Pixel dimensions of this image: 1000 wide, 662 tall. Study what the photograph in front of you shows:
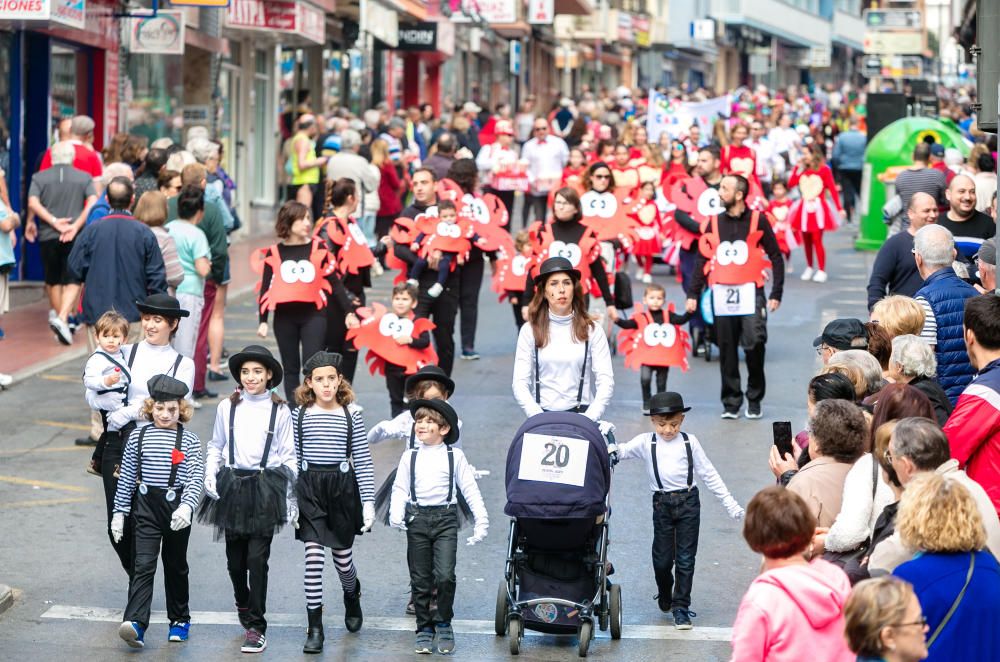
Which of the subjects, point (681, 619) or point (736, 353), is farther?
point (736, 353)

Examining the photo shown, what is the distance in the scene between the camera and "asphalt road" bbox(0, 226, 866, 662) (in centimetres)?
816

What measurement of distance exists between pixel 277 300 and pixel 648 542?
339cm

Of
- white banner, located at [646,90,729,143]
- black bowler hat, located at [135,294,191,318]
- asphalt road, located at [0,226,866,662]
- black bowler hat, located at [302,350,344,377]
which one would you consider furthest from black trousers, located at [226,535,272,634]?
white banner, located at [646,90,729,143]

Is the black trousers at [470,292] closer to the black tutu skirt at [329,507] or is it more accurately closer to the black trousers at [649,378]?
the black trousers at [649,378]

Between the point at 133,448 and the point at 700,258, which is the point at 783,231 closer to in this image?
the point at 700,258

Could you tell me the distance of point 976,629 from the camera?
517 centimetres

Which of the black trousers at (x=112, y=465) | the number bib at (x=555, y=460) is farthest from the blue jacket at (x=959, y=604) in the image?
the black trousers at (x=112, y=465)

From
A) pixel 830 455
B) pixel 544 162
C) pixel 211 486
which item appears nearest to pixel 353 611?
pixel 211 486

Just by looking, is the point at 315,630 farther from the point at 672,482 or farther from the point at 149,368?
the point at 672,482

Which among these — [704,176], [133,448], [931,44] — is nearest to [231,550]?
[133,448]

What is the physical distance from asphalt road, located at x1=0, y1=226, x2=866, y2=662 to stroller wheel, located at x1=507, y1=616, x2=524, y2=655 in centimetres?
8

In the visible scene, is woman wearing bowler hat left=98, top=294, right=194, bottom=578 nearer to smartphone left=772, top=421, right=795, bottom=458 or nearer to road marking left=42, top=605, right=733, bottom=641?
road marking left=42, top=605, right=733, bottom=641

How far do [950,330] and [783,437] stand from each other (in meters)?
2.69

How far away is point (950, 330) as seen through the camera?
31.0ft
